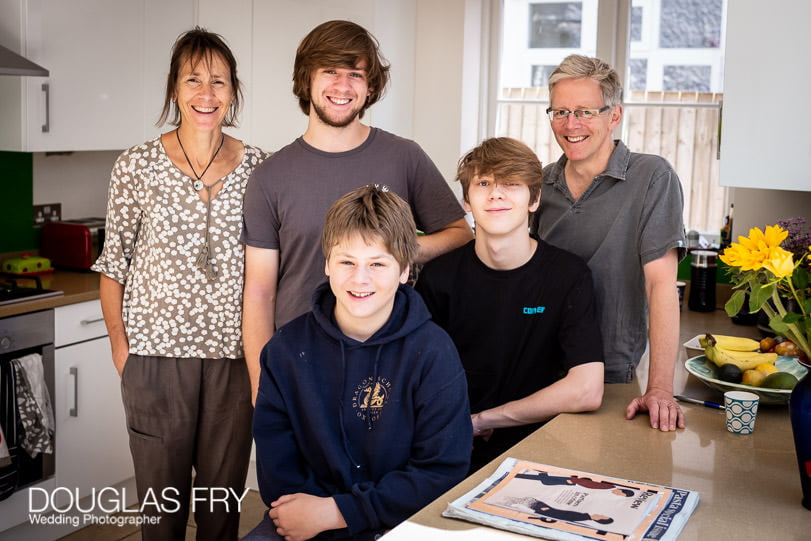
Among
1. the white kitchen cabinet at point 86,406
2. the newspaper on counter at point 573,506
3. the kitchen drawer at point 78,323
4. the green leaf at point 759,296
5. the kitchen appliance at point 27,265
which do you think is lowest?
the white kitchen cabinet at point 86,406

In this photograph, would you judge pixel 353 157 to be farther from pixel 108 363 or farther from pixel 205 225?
pixel 108 363

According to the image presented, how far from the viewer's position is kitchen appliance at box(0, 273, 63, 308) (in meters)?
3.05

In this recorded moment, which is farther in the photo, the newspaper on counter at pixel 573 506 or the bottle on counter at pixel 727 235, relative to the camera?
the bottle on counter at pixel 727 235

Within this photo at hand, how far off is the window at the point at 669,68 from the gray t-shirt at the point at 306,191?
2.09 meters

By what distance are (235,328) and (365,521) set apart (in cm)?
77

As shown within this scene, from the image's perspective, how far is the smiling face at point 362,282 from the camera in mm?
1805

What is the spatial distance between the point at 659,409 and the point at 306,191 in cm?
93

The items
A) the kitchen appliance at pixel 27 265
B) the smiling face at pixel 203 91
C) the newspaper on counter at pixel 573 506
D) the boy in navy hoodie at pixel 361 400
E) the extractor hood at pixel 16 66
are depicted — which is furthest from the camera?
the kitchen appliance at pixel 27 265

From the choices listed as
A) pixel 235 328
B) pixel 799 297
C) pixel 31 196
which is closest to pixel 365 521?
pixel 235 328

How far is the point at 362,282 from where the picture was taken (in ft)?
5.90

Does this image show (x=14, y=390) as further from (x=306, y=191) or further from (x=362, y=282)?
(x=362, y=282)

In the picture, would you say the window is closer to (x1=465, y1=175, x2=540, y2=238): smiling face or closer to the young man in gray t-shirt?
the young man in gray t-shirt

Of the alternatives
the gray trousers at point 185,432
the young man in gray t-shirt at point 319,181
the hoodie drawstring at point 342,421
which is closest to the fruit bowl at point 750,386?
the young man in gray t-shirt at point 319,181

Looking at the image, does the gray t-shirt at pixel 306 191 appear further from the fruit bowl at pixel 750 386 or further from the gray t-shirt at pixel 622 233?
the fruit bowl at pixel 750 386
